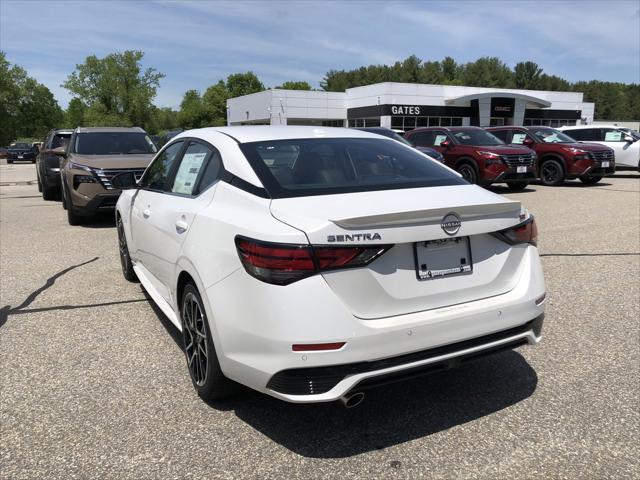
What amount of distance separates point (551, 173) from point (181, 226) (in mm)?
14475

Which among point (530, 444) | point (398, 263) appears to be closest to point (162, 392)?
point (398, 263)

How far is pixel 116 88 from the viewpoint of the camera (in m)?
71.9

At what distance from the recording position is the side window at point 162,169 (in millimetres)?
4161

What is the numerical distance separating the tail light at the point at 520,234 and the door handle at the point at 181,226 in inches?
71.1

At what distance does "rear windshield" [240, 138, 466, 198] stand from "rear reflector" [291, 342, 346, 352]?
0.81m

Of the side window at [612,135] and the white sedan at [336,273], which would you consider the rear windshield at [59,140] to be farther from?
the side window at [612,135]

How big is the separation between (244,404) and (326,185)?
4.58 feet

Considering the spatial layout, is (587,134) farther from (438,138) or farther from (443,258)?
(443,258)

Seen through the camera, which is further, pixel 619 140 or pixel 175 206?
pixel 619 140

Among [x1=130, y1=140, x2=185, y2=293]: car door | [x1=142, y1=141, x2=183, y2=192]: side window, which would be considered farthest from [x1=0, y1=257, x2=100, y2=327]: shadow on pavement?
[x1=142, y1=141, x2=183, y2=192]: side window

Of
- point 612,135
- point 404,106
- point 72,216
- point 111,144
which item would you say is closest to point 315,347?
point 72,216

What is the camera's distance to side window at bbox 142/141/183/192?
13.7 ft

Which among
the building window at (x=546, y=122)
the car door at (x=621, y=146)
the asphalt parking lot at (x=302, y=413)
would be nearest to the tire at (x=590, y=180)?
the car door at (x=621, y=146)

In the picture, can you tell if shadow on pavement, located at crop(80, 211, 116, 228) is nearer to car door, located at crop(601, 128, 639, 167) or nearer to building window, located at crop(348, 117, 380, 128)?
car door, located at crop(601, 128, 639, 167)
